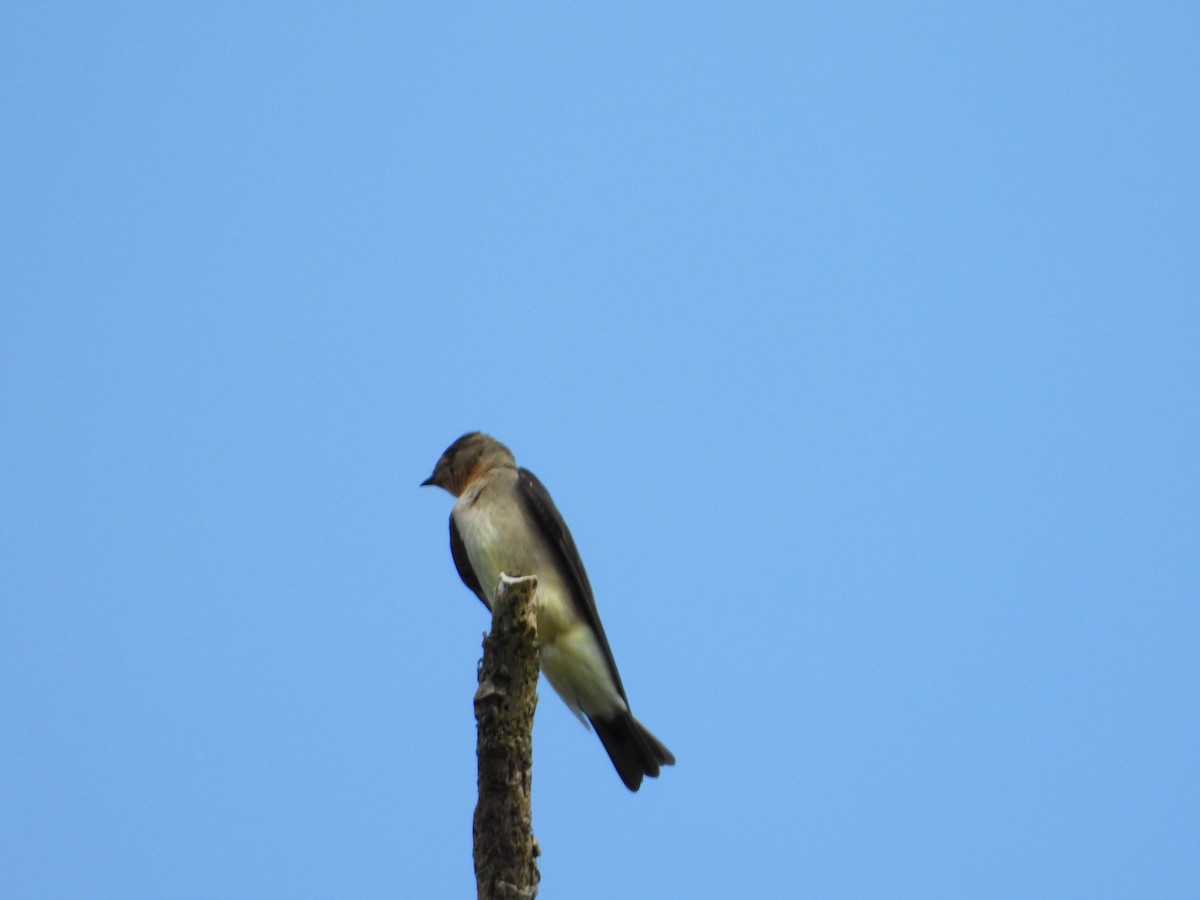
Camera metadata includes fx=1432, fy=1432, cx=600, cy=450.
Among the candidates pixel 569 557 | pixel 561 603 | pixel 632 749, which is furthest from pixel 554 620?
pixel 632 749

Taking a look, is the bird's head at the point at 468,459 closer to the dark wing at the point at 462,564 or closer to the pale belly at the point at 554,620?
the dark wing at the point at 462,564

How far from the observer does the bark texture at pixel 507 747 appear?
791 centimetres

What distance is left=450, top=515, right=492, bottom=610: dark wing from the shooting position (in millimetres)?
11820

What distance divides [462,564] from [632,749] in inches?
87.1

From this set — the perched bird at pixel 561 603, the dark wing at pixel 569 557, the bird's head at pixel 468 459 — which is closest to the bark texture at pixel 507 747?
the perched bird at pixel 561 603

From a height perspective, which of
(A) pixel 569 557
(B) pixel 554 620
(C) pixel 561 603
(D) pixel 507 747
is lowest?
(D) pixel 507 747

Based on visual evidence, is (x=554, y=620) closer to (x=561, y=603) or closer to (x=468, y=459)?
(x=561, y=603)

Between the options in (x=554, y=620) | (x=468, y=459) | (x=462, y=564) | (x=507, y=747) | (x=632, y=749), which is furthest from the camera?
(x=468, y=459)

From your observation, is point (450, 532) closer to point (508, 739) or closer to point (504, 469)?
point (504, 469)

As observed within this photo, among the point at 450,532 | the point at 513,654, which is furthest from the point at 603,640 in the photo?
the point at 513,654

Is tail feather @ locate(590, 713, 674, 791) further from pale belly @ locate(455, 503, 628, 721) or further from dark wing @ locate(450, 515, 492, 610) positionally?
dark wing @ locate(450, 515, 492, 610)

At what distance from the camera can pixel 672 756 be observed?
1084 centimetres

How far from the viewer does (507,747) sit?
809cm

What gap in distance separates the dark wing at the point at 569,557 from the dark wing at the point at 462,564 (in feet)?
2.68
